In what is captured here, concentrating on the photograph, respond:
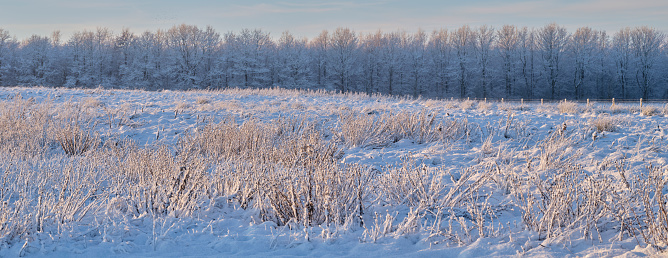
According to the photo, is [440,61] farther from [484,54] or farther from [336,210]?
[336,210]

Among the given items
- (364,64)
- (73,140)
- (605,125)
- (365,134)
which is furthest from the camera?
(364,64)

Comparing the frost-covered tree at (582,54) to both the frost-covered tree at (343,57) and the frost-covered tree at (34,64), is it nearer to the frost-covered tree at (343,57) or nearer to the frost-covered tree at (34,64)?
the frost-covered tree at (343,57)

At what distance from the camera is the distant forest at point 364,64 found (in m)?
38.4

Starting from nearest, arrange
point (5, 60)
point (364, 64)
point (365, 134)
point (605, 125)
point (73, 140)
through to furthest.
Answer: point (73, 140) < point (365, 134) < point (605, 125) < point (5, 60) < point (364, 64)

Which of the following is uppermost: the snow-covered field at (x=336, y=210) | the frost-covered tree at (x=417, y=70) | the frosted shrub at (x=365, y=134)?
the frost-covered tree at (x=417, y=70)

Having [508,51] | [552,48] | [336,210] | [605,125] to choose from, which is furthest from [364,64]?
[336,210]

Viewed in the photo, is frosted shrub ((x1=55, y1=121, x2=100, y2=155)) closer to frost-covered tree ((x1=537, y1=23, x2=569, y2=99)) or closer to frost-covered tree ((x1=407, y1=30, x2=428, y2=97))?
frost-covered tree ((x1=407, y1=30, x2=428, y2=97))

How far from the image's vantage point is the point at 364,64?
1689 inches

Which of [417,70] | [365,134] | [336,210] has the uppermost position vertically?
[417,70]

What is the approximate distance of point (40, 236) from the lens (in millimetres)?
2916

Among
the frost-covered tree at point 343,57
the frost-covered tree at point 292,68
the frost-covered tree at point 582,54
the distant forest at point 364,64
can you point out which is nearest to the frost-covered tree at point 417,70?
the distant forest at point 364,64

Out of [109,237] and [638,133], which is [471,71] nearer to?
[638,133]

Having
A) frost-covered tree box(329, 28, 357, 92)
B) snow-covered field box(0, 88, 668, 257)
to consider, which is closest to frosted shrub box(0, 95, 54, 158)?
snow-covered field box(0, 88, 668, 257)

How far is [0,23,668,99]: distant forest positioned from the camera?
1513 inches
